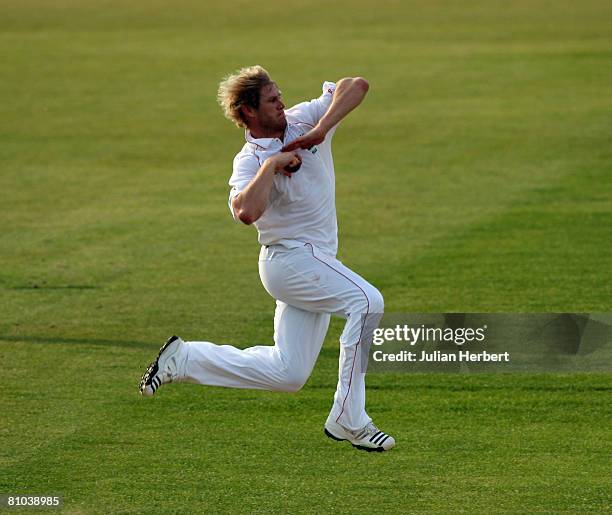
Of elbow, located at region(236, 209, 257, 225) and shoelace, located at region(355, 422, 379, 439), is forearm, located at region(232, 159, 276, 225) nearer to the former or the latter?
elbow, located at region(236, 209, 257, 225)

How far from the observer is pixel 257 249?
54.2 feet

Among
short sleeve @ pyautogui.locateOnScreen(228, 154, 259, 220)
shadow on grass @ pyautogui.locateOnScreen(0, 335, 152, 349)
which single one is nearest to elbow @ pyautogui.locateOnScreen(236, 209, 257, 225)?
short sleeve @ pyautogui.locateOnScreen(228, 154, 259, 220)

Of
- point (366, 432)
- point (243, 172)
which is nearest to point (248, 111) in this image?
point (243, 172)

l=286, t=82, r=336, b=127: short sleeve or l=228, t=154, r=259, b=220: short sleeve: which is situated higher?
l=286, t=82, r=336, b=127: short sleeve

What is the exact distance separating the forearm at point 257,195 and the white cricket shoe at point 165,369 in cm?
110

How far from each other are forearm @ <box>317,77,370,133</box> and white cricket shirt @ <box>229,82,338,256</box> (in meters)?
0.21

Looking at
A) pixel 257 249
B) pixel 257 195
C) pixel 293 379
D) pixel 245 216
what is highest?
pixel 257 195

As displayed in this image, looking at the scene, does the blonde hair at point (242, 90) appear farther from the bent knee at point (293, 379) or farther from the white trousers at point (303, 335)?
the bent knee at point (293, 379)

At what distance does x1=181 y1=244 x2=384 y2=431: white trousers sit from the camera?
8.60 metres

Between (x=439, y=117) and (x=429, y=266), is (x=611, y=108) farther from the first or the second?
(x=429, y=266)

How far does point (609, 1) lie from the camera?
41.9m

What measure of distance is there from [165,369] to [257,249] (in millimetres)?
7637

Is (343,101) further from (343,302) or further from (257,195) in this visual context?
(343,302)

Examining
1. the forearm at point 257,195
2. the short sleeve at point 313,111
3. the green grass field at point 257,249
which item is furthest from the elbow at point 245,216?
the green grass field at point 257,249
